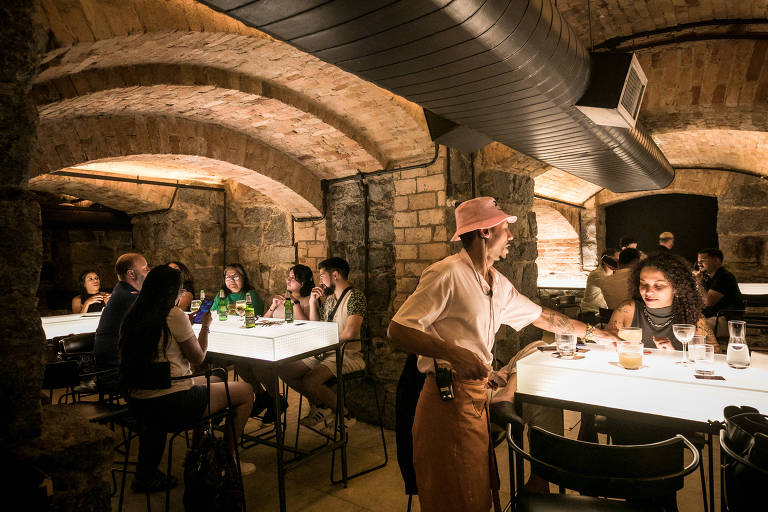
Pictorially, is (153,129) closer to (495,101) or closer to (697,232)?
(495,101)

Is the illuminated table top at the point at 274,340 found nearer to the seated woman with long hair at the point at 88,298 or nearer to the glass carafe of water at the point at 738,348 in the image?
the glass carafe of water at the point at 738,348

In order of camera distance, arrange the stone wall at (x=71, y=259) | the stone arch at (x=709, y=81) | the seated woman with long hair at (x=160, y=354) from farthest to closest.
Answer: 1. the stone wall at (x=71, y=259)
2. the stone arch at (x=709, y=81)
3. the seated woman with long hair at (x=160, y=354)

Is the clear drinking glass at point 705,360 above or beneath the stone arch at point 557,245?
beneath

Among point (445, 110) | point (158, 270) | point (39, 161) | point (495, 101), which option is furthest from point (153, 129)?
point (495, 101)

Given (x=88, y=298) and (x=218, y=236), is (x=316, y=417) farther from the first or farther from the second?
(x=218, y=236)

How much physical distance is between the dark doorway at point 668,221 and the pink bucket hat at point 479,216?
8.86 meters

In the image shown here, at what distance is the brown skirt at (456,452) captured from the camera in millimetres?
1968

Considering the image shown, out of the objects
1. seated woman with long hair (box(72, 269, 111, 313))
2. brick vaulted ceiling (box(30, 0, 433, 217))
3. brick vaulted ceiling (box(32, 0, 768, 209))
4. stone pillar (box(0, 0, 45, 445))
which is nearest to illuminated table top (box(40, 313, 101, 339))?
seated woman with long hair (box(72, 269, 111, 313))

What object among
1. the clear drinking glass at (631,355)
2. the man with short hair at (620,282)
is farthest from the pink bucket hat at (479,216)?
the man with short hair at (620,282)

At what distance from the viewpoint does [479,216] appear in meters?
2.18

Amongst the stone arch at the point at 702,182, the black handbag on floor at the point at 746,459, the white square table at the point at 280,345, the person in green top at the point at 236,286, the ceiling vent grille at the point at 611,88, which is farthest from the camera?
the stone arch at the point at 702,182

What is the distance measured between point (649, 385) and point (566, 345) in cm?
48

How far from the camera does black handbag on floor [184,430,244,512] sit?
101 inches

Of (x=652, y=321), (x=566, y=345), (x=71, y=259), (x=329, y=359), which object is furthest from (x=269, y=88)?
(x=71, y=259)
